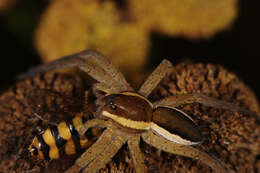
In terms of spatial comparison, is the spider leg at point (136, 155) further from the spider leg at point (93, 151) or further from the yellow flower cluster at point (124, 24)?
the yellow flower cluster at point (124, 24)

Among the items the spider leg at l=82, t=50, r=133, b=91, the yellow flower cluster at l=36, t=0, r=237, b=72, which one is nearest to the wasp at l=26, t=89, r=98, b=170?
the spider leg at l=82, t=50, r=133, b=91

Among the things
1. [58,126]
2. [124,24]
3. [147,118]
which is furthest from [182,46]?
[58,126]

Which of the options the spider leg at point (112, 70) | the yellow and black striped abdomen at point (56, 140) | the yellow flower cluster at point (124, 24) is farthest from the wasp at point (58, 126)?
the yellow flower cluster at point (124, 24)

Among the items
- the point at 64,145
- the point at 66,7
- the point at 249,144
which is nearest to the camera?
the point at 64,145

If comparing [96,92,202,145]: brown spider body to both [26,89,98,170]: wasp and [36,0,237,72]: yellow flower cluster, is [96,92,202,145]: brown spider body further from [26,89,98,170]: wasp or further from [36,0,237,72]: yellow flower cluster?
[36,0,237,72]: yellow flower cluster

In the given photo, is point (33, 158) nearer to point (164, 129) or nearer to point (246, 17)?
point (164, 129)

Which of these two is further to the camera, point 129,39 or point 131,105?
point 129,39

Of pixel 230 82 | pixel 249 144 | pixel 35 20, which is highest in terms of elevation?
pixel 35 20

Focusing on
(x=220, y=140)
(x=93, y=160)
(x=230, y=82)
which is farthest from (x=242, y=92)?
(x=93, y=160)
